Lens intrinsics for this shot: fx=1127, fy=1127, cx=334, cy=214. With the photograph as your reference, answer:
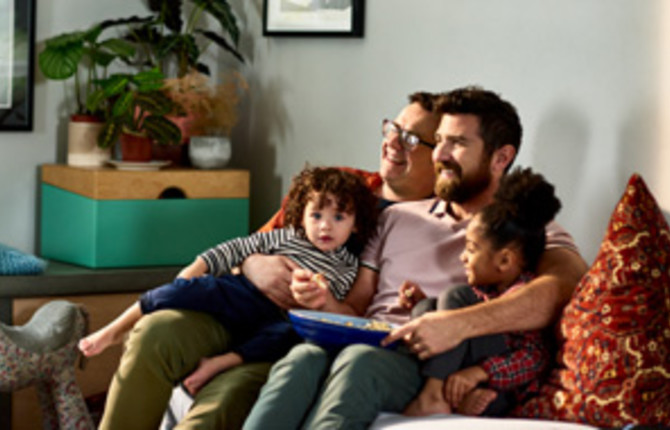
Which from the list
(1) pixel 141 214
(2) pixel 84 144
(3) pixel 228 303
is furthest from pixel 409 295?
(2) pixel 84 144

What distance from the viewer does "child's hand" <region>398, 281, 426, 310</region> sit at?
262 centimetres

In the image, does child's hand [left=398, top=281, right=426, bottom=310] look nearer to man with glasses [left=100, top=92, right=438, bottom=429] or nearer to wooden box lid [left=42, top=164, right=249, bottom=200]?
man with glasses [left=100, top=92, right=438, bottom=429]

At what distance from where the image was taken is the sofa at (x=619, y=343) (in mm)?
2131

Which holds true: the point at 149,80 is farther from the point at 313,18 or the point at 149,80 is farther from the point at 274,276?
the point at 274,276

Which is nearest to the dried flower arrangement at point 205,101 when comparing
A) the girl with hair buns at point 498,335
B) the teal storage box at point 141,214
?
the teal storage box at point 141,214

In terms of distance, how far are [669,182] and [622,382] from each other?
0.51 meters

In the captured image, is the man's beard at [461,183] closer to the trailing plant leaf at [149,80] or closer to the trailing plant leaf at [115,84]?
the trailing plant leaf at [149,80]

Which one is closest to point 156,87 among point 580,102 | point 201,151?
point 201,151

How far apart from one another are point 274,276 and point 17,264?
3.74ft

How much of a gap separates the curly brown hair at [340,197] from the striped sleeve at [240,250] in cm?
6

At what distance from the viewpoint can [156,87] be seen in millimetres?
3764

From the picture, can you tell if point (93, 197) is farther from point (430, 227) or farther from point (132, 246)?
Answer: point (430, 227)

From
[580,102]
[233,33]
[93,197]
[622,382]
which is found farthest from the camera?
[233,33]

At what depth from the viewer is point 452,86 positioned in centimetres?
315
